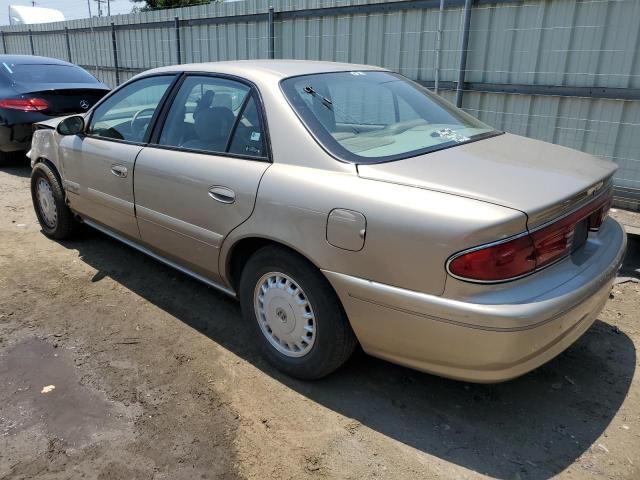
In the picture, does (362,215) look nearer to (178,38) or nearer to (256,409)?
(256,409)

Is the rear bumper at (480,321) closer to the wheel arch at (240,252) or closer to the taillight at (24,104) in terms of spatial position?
the wheel arch at (240,252)

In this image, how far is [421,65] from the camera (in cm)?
700

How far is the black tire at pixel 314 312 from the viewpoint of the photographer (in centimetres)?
266

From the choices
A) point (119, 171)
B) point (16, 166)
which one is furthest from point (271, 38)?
point (119, 171)

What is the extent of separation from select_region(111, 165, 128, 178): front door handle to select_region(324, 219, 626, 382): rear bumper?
6.42ft

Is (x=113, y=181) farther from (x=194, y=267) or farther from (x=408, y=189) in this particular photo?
(x=408, y=189)

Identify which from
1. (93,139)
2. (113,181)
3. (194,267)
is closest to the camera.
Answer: (194,267)

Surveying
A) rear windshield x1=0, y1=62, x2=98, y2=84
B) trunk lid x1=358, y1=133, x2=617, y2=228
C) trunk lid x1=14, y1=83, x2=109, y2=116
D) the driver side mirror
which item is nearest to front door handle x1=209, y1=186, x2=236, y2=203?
trunk lid x1=358, y1=133, x2=617, y2=228

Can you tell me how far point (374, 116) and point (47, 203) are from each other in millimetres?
3490

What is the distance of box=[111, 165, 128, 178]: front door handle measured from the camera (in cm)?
378

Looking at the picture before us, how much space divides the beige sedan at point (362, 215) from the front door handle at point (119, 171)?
0.05 ft

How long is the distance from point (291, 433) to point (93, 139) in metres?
2.84

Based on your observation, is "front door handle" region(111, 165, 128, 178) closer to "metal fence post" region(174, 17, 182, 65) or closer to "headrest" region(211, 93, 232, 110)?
"headrest" region(211, 93, 232, 110)

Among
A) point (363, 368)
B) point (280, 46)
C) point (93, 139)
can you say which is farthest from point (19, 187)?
point (363, 368)
